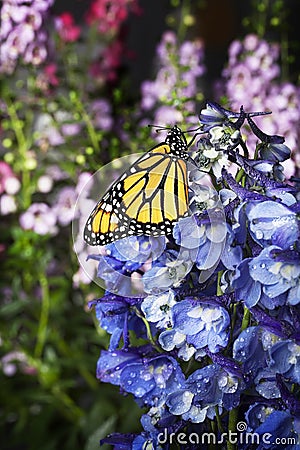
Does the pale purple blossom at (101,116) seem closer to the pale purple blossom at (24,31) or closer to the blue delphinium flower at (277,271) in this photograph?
the pale purple blossom at (24,31)

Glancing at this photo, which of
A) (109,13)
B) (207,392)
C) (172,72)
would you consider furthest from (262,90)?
(207,392)

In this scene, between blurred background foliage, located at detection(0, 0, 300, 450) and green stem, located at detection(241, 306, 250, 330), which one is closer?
green stem, located at detection(241, 306, 250, 330)

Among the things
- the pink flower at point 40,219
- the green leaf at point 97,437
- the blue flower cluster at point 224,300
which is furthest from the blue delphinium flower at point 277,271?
the pink flower at point 40,219

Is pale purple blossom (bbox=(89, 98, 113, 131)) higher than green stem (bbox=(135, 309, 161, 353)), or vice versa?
pale purple blossom (bbox=(89, 98, 113, 131))

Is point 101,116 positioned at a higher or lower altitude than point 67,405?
higher

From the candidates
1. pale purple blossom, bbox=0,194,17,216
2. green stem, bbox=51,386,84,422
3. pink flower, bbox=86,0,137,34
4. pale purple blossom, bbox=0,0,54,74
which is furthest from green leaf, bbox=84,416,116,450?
pink flower, bbox=86,0,137,34

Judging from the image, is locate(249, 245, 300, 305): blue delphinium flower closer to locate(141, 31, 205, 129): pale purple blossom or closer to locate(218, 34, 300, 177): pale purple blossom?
locate(218, 34, 300, 177): pale purple blossom

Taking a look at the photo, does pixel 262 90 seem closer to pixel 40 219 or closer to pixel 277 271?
pixel 40 219

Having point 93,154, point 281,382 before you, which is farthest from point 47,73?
point 281,382
